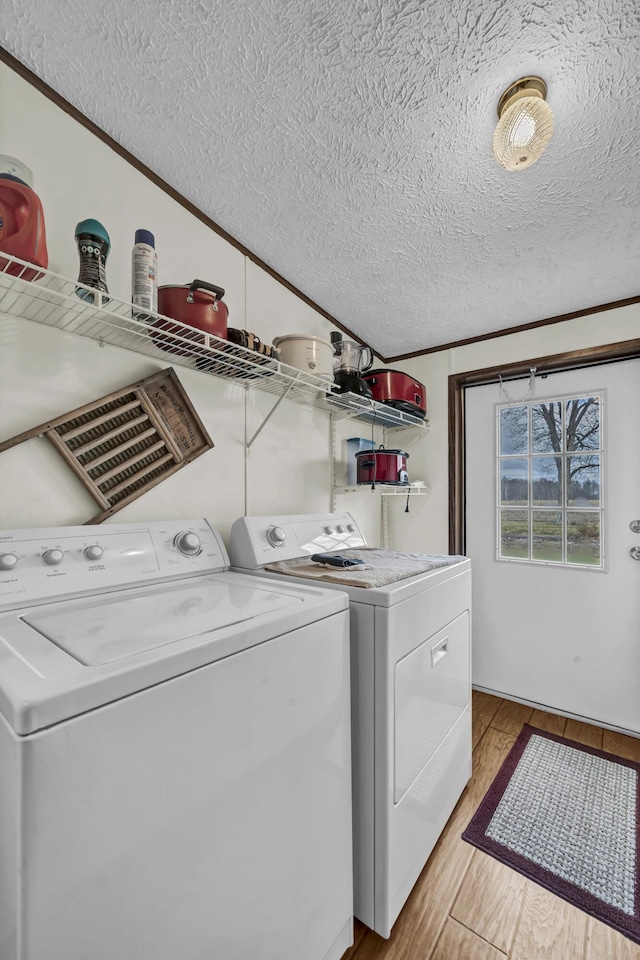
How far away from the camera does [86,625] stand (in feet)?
2.74

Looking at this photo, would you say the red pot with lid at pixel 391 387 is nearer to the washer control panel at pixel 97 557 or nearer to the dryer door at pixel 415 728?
the dryer door at pixel 415 728

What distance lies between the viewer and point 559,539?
2.34 metres

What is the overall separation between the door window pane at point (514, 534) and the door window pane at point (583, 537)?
0.22m

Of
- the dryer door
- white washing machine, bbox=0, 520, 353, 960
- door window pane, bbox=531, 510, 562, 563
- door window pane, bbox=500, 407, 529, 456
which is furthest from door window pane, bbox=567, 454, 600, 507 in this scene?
white washing machine, bbox=0, 520, 353, 960

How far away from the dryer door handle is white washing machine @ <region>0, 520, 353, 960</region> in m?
0.43

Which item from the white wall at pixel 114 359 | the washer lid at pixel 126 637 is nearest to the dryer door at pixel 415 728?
the washer lid at pixel 126 637

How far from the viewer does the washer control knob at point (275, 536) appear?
154 centimetres

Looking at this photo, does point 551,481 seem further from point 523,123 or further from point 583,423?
point 523,123

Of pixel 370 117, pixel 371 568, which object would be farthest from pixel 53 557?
pixel 370 117

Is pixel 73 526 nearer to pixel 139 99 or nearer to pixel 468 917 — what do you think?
pixel 139 99

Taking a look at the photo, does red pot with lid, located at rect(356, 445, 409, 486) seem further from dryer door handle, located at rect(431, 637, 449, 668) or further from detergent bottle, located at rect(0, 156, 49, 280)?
detergent bottle, located at rect(0, 156, 49, 280)

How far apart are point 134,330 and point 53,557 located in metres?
0.68

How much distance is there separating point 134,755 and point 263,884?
19.2 inches

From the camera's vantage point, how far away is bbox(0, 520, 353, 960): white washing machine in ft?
1.79
